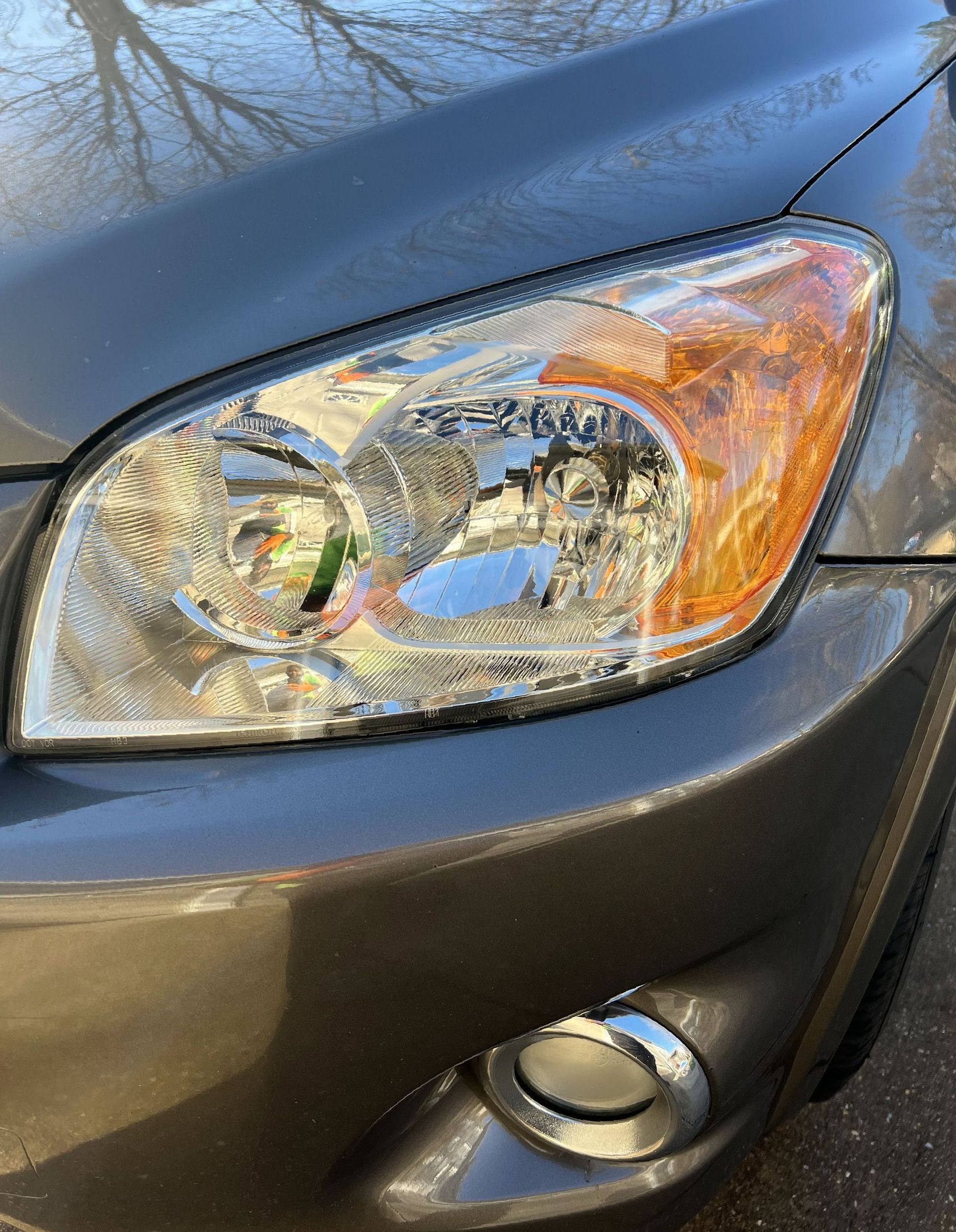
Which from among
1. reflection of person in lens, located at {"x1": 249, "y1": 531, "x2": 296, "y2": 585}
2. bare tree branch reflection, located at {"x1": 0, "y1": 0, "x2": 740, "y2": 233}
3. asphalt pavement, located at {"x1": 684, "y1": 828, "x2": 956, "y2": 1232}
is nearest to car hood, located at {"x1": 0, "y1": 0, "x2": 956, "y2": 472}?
bare tree branch reflection, located at {"x1": 0, "y1": 0, "x2": 740, "y2": 233}

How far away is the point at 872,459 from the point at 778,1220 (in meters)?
1.22

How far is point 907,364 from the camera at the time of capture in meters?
1.03

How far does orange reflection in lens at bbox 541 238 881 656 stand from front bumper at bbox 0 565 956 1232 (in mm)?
63

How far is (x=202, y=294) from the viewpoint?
932 millimetres

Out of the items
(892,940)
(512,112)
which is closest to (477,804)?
(512,112)

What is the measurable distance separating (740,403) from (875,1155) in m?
1.34

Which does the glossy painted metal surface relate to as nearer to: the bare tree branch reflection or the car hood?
the car hood

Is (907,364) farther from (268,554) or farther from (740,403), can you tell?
(268,554)

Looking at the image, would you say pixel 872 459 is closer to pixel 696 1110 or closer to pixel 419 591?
pixel 419 591

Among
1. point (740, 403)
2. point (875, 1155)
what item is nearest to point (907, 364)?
point (740, 403)

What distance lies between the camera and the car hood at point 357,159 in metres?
0.93

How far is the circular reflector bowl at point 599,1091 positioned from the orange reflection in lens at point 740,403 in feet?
1.29

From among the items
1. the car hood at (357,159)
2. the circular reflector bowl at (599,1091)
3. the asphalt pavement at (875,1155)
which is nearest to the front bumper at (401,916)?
the circular reflector bowl at (599,1091)

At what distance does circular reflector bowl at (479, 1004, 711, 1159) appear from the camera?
104cm
